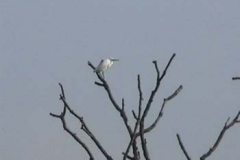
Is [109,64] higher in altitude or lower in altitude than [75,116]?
higher

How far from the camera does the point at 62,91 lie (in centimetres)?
585

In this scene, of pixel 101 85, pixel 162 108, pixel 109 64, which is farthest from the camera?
pixel 109 64

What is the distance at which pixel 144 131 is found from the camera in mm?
5520

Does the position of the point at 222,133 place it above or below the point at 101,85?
below

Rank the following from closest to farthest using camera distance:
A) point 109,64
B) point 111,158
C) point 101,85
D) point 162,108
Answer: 1. point 111,158
2. point 162,108
3. point 101,85
4. point 109,64

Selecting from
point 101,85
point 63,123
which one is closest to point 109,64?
point 101,85

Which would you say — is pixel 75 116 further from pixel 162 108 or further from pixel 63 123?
pixel 162 108

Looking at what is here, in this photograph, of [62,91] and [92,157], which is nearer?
[92,157]

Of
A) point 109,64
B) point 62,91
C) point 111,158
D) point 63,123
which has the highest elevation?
point 109,64

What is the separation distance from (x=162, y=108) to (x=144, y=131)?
0.33m

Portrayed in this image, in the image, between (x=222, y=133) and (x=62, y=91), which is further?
(x=62, y=91)

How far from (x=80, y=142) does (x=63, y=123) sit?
0.24 m

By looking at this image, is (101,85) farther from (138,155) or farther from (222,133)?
(222,133)

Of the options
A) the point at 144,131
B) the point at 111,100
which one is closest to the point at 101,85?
the point at 111,100
